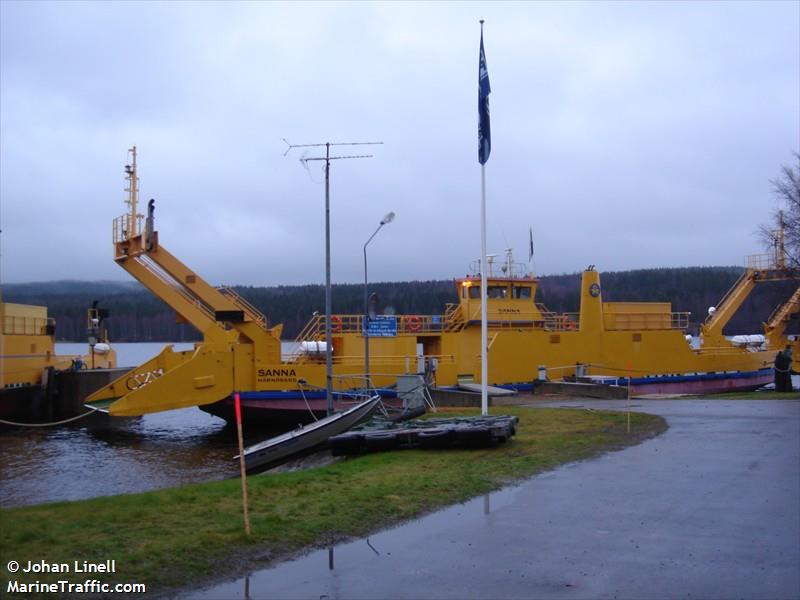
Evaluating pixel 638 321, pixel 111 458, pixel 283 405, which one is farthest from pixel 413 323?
pixel 111 458

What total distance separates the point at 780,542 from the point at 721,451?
18.5 ft

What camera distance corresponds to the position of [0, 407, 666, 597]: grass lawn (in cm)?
722

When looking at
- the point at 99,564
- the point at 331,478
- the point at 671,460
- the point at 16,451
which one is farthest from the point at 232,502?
the point at 16,451

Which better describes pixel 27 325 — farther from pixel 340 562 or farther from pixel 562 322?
pixel 340 562

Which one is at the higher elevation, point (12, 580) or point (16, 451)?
point (12, 580)

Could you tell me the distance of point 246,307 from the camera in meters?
27.1

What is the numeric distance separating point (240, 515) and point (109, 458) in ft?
52.3

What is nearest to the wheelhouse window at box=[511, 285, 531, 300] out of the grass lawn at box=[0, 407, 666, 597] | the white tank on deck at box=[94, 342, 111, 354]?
the grass lawn at box=[0, 407, 666, 597]

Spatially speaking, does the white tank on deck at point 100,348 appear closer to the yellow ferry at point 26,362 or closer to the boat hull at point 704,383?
the yellow ferry at point 26,362

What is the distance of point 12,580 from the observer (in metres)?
6.55

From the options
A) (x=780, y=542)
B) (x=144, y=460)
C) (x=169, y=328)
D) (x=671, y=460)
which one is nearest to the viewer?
(x=780, y=542)

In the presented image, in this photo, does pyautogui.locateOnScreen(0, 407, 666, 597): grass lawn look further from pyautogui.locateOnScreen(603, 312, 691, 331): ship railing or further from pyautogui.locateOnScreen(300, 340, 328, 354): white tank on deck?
pyautogui.locateOnScreen(603, 312, 691, 331): ship railing

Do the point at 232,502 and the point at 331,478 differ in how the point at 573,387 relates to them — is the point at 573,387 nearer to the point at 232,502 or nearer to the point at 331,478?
the point at 331,478

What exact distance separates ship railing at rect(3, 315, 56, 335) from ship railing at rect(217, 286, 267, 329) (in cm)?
947
